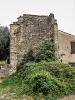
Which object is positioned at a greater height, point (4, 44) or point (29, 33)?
point (29, 33)

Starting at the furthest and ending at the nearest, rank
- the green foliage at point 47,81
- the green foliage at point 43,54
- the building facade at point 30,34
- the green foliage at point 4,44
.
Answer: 1. the green foliage at point 4,44
2. the building facade at point 30,34
3. the green foliage at point 43,54
4. the green foliage at point 47,81

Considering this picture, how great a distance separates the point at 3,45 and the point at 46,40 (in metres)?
4.57

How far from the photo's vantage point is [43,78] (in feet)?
54.3

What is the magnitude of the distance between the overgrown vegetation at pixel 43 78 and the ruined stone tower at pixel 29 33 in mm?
837

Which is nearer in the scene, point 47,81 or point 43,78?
point 47,81

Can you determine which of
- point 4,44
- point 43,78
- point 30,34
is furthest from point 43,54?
point 43,78

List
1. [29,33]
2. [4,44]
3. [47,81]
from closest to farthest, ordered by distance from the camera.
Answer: [47,81] < [29,33] < [4,44]

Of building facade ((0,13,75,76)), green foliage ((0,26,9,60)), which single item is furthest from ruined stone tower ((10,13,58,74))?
green foliage ((0,26,9,60))

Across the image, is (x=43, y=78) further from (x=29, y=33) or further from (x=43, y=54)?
(x=29, y=33)

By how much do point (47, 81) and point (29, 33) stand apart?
7995 mm

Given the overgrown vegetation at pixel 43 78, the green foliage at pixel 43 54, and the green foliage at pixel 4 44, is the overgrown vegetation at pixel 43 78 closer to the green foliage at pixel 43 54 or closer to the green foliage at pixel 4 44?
the green foliage at pixel 43 54

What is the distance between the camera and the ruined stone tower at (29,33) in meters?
23.0

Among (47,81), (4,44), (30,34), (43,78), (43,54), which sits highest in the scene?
(30,34)

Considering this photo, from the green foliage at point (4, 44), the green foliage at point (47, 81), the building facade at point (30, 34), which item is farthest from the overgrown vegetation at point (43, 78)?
the green foliage at point (4, 44)
